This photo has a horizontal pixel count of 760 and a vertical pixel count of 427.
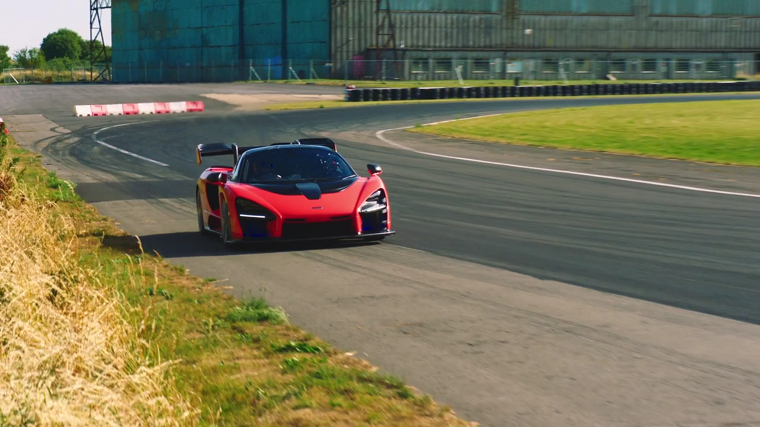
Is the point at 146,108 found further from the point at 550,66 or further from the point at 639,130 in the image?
the point at 550,66

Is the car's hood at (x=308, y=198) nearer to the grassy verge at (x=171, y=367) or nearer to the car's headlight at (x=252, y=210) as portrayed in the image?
the car's headlight at (x=252, y=210)

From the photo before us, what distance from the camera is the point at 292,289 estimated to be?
9.49m

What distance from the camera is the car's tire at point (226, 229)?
12.0 m

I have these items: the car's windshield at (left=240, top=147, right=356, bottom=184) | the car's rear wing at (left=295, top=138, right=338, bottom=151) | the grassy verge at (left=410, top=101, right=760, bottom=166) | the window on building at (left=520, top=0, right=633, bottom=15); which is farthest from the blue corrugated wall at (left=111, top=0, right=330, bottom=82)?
the car's windshield at (left=240, top=147, right=356, bottom=184)

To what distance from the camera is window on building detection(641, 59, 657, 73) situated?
82.4m

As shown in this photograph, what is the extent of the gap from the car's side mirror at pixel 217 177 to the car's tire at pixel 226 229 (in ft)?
1.80

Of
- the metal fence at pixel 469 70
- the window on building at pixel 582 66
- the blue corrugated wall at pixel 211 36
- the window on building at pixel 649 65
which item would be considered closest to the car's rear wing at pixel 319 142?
the metal fence at pixel 469 70

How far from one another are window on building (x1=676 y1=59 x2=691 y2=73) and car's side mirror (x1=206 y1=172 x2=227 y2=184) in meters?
76.9

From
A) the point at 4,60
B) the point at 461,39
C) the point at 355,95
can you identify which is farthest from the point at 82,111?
the point at 4,60

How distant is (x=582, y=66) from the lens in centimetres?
8075

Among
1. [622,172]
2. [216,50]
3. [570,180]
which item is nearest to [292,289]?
[570,180]

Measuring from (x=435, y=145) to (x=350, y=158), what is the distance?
3950mm

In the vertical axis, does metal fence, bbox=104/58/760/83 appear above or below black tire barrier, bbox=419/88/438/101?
above

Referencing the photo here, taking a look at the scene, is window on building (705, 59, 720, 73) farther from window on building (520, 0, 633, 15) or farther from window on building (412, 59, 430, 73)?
window on building (412, 59, 430, 73)
